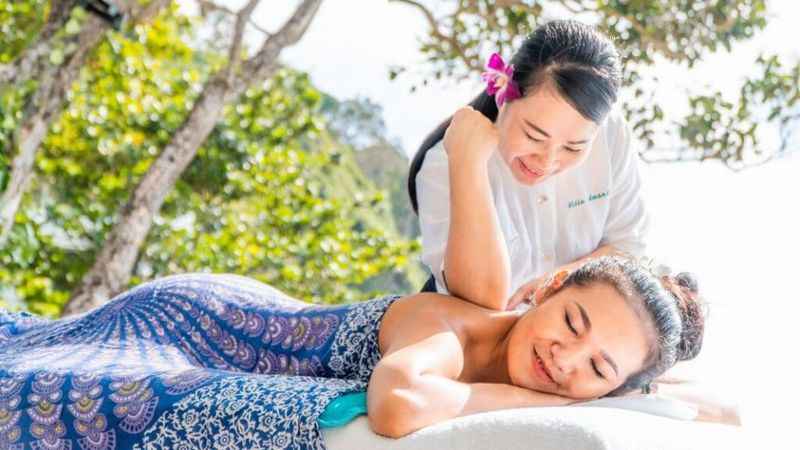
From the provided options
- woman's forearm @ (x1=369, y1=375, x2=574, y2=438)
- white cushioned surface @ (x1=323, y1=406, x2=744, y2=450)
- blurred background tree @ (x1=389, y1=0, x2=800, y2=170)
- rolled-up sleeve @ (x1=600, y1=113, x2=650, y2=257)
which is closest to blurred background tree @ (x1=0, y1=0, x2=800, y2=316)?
blurred background tree @ (x1=389, y1=0, x2=800, y2=170)

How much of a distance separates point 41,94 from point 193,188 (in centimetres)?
138

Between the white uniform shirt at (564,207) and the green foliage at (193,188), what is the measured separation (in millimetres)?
2648

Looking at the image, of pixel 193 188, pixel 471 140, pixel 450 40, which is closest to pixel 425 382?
pixel 471 140

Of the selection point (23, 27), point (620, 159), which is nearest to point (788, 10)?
point (620, 159)

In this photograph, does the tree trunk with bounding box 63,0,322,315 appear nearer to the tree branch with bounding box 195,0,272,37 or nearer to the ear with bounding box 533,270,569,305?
the tree branch with bounding box 195,0,272,37

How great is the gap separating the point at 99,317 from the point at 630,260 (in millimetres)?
1141

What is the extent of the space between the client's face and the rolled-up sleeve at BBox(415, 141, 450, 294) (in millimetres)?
573

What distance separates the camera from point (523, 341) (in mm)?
1724

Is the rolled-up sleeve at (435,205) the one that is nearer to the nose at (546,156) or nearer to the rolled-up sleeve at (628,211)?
the nose at (546,156)

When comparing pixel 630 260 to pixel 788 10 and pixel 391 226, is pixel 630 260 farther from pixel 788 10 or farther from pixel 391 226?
pixel 391 226

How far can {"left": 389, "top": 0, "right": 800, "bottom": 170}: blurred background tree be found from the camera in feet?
14.8

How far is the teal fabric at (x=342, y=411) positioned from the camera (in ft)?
4.75

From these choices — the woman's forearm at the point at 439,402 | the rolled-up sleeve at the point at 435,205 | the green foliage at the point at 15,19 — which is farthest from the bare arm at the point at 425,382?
the green foliage at the point at 15,19

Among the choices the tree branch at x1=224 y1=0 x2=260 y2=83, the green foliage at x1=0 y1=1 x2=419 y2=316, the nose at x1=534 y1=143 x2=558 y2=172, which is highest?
the tree branch at x1=224 y1=0 x2=260 y2=83
